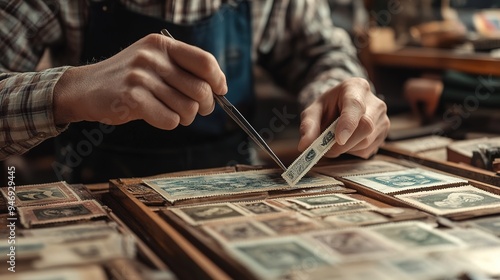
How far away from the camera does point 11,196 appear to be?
1.34 metres

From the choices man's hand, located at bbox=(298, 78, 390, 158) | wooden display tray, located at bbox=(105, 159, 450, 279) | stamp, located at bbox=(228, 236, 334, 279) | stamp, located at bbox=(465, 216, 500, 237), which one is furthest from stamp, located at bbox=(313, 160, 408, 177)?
stamp, located at bbox=(228, 236, 334, 279)

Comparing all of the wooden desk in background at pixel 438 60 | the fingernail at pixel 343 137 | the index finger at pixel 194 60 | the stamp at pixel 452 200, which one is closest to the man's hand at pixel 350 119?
the fingernail at pixel 343 137

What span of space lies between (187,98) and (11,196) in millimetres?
431

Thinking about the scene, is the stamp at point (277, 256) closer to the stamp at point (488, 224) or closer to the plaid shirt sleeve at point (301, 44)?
the stamp at point (488, 224)

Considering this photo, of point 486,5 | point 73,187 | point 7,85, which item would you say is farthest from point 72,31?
point 486,5

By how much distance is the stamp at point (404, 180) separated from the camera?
141 centimetres

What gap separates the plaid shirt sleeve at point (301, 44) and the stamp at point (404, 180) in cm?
79

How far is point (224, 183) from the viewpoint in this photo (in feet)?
4.78

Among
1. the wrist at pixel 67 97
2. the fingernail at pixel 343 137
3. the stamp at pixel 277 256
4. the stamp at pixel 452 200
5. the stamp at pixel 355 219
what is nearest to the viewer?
the stamp at pixel 277 256

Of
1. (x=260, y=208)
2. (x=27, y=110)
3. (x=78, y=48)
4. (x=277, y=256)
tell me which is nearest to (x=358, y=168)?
(x=260, y=208)

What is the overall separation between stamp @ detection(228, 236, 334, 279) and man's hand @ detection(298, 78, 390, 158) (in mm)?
538

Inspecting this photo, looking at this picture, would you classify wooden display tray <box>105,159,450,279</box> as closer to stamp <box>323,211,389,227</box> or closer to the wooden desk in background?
stamp <box>323,211,389,227</box>

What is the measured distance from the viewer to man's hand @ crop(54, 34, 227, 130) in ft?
4.25

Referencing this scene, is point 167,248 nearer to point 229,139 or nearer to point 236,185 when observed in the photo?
point 236,185
